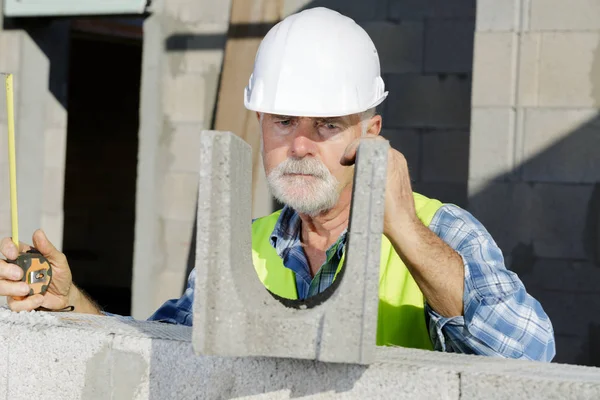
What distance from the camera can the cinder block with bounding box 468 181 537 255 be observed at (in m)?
4.34

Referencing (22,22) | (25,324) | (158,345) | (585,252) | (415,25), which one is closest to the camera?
(158,345)

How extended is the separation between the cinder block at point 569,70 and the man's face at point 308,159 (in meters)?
2.00

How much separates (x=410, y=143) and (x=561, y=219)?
1.31 metres

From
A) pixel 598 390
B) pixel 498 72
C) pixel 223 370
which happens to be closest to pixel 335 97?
pixel 223 370

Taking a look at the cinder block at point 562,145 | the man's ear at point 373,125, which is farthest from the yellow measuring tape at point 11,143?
the cinder block at point 562,145

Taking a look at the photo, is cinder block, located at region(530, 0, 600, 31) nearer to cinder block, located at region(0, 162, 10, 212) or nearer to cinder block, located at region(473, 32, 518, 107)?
cinder block, located at region(473, 32, 518, 107)

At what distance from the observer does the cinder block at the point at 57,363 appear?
2109 mm

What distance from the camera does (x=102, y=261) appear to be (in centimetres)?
1414

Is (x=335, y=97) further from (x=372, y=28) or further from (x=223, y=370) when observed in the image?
(x=372, y=28)

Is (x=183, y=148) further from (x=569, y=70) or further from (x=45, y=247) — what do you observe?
(x=45, y=247)

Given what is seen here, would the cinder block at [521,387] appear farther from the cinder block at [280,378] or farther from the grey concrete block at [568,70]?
the grey concrete block at [568,70]

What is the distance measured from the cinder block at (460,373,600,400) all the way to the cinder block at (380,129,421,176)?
12.2 ft

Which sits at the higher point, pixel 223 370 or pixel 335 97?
pixel 335 97

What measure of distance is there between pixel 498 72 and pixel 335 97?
6.74ft
